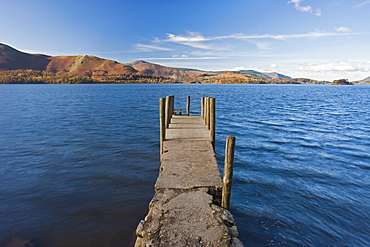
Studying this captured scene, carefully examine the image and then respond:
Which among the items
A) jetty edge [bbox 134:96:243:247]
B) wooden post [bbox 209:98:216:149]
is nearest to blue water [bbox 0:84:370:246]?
jetty edge [bbox 134:96:243:247]

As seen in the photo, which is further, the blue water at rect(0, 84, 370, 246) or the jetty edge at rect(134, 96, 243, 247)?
the blue water at rect(0, 84, 370, 246)

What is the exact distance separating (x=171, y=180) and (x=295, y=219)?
14.0 feet

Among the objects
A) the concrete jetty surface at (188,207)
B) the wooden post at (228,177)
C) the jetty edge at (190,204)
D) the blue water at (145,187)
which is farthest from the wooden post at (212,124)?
the wooden post at (228,177)

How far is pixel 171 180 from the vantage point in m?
6.27

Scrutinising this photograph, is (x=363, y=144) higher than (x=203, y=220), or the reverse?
(x=203, y=220)

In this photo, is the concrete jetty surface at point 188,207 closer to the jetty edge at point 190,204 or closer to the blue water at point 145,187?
the jetty edge at point 190,204

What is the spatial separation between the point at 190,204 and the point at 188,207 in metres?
0.12

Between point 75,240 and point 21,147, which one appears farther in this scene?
point 21,147

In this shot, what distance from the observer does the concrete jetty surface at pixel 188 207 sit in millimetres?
4141

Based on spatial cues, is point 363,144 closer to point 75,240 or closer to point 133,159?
A: point 133,159

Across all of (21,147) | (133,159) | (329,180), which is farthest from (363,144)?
(21,147)

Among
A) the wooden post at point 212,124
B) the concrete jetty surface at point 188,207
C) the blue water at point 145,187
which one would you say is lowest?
the blue water at point 145,187

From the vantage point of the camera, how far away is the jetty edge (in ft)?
13.6

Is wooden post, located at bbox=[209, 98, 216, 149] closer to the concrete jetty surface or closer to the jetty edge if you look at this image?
the jetty edge
